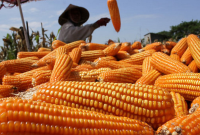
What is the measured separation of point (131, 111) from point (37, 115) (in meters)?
0.69

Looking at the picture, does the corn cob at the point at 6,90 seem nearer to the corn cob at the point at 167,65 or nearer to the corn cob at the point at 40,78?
the corn cob at the point at 40,78

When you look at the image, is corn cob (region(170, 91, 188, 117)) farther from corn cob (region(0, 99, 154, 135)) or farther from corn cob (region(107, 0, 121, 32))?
corn cob (region(107, 0, 121, 32))

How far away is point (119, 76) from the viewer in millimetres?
2324

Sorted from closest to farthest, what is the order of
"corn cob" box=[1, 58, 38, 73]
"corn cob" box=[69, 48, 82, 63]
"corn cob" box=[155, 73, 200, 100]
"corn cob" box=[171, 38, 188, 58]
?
"corn cob" box=[155, 73, 200, 100] < "corn cob" box=[1, 58, 38, 73] < "corn cob" box=[69, 48, 82, 63] < "corn cob" box=[171, 38, 188, 58]

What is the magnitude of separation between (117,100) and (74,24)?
6288mm

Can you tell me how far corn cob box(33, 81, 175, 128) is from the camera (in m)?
1.24

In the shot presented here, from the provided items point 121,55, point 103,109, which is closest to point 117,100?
point 103,109

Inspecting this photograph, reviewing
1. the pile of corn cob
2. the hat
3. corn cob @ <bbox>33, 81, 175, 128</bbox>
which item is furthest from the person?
corn cob @ <bbox>33, 81, 175, 128</bbox>

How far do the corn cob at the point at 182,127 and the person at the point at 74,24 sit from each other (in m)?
5.34

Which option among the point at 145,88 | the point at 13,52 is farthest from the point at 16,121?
the point at 13,52

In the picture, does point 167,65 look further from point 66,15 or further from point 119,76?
point 66,15

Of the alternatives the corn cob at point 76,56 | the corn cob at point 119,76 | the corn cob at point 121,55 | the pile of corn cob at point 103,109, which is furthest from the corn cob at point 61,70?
the corn cob at point 121,55

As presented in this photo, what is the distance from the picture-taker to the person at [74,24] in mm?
6410

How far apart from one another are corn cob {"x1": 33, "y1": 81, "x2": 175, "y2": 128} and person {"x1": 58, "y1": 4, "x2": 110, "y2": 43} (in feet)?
16.8
